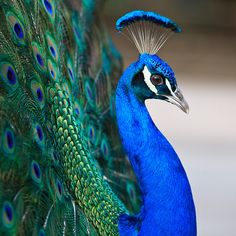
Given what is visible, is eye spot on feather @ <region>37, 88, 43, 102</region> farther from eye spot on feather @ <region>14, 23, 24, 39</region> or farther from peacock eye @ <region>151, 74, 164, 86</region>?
peacock eye @ <region>151, 74, 164, 86</region>

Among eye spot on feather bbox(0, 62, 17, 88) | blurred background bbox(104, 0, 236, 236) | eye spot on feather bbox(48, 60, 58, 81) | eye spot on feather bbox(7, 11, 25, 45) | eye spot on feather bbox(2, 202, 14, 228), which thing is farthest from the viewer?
blurred background bbox(104, 0, 236, 236)

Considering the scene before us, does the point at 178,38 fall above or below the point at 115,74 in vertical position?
above

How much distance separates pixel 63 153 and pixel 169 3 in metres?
6.04

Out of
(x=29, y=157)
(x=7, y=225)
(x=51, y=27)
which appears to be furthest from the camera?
(x=51, y=27)

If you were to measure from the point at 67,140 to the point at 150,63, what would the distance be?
0.28 m

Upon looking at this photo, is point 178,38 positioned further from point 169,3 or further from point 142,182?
point 142,182

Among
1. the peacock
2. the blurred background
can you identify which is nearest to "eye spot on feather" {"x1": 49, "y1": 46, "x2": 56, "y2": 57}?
the peacock

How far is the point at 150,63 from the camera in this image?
186 centimetres

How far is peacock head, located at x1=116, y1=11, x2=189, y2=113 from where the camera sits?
1854mm

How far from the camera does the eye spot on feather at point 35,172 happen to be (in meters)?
1.69

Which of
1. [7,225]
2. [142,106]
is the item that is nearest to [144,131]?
[142,106]

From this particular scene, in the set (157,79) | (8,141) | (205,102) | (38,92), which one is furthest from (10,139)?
(205,102)

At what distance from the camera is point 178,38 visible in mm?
7211

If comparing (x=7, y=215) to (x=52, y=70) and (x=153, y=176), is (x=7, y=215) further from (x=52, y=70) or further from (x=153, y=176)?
(x=52, y=70)
